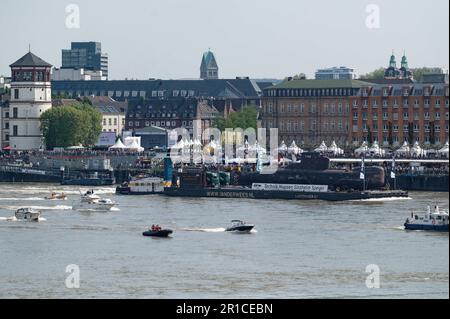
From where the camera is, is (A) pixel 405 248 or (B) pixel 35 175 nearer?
(A) pixel 405 248

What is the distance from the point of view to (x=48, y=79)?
12638cm

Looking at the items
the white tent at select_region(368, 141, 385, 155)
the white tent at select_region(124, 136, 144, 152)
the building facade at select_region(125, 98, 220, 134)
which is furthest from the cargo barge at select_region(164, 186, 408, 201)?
the building facade at select_region(125, 98, 220, 134)

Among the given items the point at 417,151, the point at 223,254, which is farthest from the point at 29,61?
the point at 223,254

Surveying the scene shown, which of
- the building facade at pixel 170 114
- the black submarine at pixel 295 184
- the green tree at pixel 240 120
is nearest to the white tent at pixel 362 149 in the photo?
the black submarine at pixel 295 184

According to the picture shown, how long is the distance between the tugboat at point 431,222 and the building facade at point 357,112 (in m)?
50.3

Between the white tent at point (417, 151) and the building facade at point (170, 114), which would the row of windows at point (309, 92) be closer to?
the building facade at point (170, 114)

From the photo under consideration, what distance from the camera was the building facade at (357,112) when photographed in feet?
380

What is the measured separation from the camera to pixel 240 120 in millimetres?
132875

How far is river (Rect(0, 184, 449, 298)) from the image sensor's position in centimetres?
4750

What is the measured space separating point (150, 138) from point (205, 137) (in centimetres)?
494

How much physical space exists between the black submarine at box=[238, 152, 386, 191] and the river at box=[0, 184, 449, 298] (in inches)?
428

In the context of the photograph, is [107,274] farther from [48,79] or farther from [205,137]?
[205,137]
